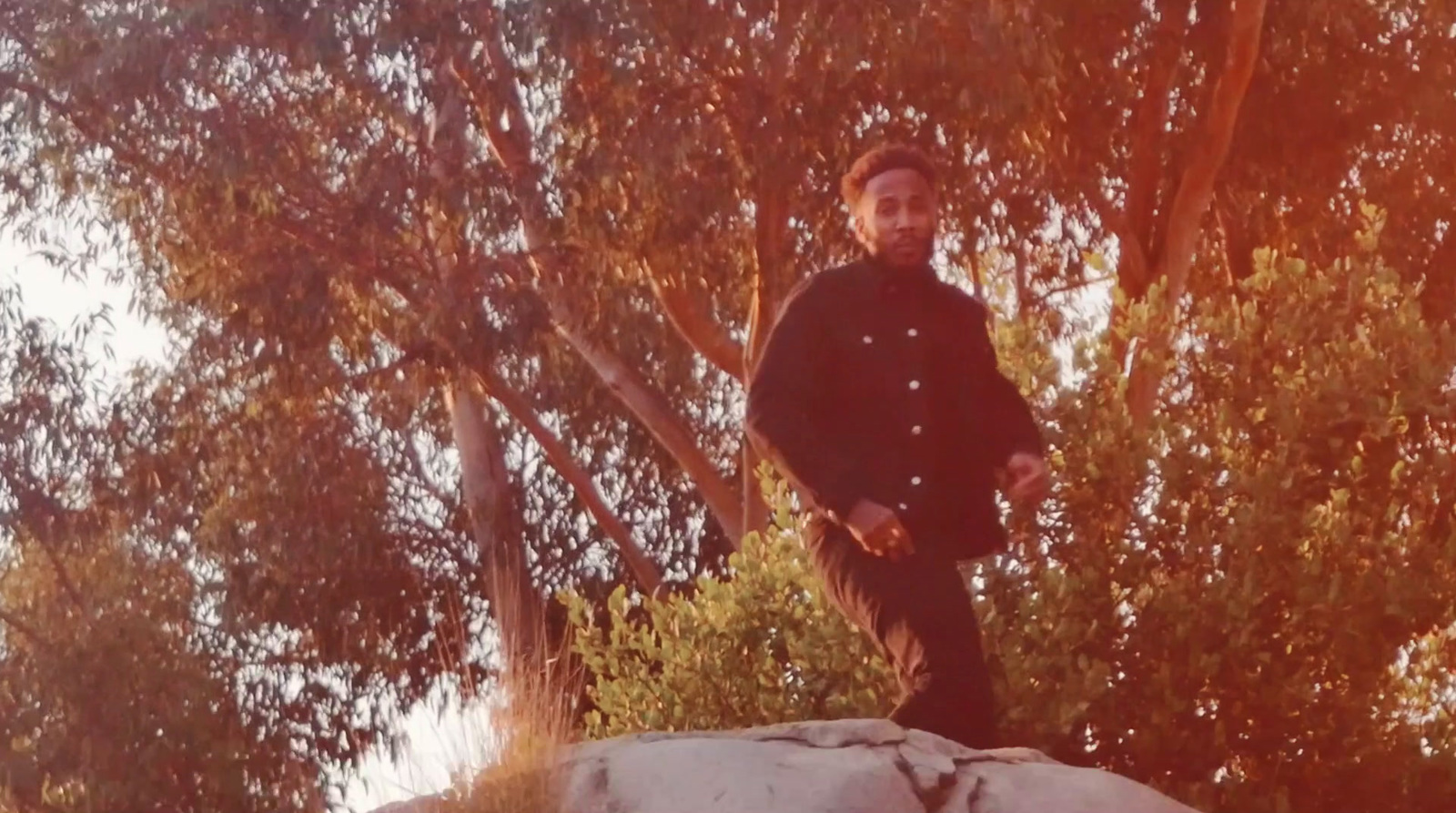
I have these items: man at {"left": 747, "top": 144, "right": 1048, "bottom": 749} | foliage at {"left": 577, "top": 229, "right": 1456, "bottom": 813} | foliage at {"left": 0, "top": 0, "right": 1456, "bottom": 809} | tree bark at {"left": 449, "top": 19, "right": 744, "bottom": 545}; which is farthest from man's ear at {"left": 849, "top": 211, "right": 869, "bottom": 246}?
tree bark at {"left": 449, "top": 19, "right": 744, "bottom": 545}

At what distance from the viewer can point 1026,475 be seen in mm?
5391

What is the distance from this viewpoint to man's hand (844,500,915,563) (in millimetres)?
5051

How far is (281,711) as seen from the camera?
1611cm

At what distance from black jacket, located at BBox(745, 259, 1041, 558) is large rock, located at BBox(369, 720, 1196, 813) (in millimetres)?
566

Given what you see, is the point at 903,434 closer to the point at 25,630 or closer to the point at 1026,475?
the point at 1026,475

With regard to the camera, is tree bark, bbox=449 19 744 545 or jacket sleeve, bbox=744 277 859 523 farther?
tree bark, bbox=449 19 744 545

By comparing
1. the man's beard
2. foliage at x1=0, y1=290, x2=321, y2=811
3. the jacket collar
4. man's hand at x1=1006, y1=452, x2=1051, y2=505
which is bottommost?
man's hand at x1=1006, y1=452, x2=1051, y2=505

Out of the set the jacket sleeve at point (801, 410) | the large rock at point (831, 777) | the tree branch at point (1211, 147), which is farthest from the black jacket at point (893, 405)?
the tree branch at point (1211, 147)

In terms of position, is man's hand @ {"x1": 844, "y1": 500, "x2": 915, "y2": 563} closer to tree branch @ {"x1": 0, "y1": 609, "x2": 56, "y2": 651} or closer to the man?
the man

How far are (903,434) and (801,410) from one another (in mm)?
282

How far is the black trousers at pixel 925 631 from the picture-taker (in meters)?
5.23

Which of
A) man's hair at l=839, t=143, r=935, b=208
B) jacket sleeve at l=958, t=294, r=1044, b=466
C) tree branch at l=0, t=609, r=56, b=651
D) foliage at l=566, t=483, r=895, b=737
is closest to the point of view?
man's hair at l=839, t=143, r=935, b=208

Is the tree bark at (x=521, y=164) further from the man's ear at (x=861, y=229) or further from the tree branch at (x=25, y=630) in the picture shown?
the man's ear at (x=861, y=229)

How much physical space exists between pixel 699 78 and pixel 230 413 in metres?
4.81
